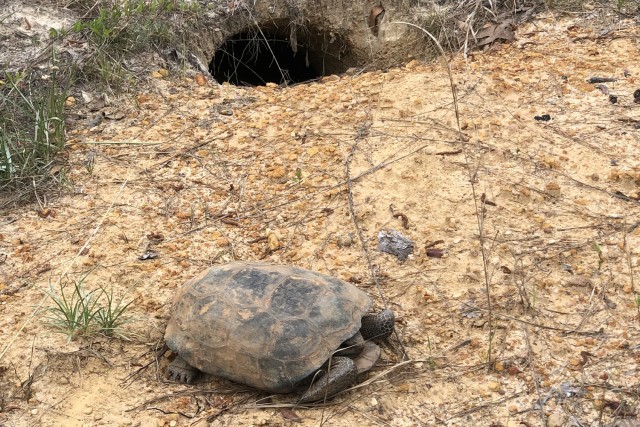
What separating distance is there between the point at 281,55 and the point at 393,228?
3636 mm

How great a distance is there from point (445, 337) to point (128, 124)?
9.14 ft

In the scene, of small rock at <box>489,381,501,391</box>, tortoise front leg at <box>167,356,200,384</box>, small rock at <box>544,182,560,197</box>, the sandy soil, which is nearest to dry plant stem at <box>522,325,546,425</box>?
the sandy soil

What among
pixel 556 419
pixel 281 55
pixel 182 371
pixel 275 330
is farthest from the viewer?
pixel 281 55

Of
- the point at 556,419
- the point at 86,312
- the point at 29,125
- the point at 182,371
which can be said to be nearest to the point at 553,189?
the point at 556,419

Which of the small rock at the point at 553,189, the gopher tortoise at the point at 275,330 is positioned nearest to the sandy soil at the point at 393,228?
the small rock at the point at 553,189

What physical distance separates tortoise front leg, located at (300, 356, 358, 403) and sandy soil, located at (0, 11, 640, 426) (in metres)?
0.07

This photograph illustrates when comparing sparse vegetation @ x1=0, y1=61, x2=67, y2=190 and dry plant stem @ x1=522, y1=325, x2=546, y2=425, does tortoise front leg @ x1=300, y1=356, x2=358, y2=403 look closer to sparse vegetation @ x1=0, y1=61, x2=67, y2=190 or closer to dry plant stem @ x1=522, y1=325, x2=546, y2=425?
dry plant stem @ x1=522, y1=325, x2=546, y2=425

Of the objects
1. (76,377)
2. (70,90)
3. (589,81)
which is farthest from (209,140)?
(589,81)

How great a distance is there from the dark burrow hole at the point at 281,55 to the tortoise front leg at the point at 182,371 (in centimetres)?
331

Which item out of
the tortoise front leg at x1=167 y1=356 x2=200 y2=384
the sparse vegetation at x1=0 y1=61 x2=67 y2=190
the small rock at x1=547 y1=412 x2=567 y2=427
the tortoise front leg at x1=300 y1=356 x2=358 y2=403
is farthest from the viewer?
the sparse vegetation at x1=0 y1=61 x2=67 y2=190

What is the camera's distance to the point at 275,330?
3.00m

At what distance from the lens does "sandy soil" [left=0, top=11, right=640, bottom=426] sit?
306 cm

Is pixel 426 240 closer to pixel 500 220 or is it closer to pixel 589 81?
pixel 500 220

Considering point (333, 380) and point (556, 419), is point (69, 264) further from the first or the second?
point (556, 419)
